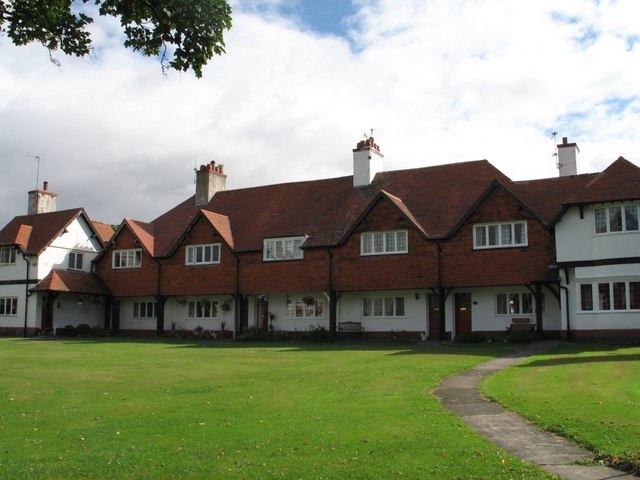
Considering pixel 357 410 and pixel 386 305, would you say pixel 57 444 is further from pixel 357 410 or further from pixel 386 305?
pixel 386 305

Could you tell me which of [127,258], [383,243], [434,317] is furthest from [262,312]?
[434,317]

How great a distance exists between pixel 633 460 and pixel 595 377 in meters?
8.43

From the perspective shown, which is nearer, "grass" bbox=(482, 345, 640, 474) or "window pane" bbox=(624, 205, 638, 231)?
"grass" bbox=(482, 345, 640, 474)

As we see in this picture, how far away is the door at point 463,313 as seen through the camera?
35.0m

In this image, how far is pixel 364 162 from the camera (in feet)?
136

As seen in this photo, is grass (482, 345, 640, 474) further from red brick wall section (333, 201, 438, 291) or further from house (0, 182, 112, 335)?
house (0, 182, 112, 335)

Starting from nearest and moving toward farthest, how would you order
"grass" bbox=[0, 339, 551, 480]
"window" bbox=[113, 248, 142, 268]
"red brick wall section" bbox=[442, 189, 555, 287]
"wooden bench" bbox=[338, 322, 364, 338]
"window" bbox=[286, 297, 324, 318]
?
"grass" bbox=[0, 339, 551, 480] < "red brick wall section" bbox=[442, 189, 555, 287] < "wooden bench" bbox=[338, 322, 364, 338] < "window" bbox=[286, 297, 324, 318] < "window" bbox=[113, 248, 142, 268]

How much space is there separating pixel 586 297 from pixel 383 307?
11.1 metres

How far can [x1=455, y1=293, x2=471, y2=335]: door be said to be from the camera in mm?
35000

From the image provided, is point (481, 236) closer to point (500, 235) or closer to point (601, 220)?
point (500, 235)

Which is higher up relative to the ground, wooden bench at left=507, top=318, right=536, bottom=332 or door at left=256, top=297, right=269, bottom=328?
door at left=256, top=297, right=269, bottom=328

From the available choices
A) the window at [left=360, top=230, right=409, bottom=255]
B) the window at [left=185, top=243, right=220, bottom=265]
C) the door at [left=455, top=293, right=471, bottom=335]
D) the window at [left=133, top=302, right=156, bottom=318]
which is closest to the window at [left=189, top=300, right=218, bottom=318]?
the window at [left=185, top=243, right=220, bottom=265]

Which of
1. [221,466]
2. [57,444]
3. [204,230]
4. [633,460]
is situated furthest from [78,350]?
[633,460]

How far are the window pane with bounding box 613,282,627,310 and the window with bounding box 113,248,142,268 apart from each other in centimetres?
2873
